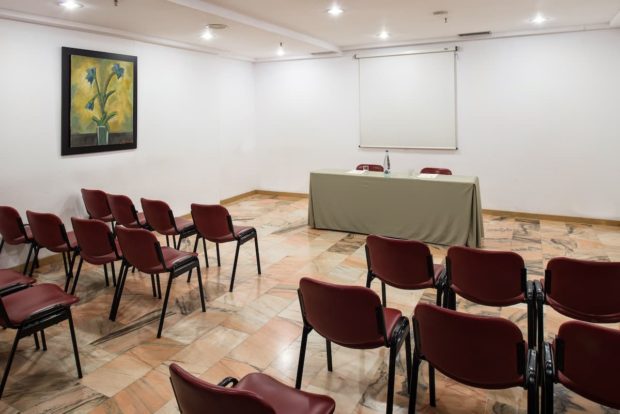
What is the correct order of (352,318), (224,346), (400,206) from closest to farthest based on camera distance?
1. (352,318)
2. (224,346)
3. (400,206)

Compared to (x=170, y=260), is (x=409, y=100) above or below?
above

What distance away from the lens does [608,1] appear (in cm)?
512

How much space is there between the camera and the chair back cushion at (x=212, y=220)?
4.49m

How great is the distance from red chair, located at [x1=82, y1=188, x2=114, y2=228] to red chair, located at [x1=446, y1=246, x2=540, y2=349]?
4082 millimetres

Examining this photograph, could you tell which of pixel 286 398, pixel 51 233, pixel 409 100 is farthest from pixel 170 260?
pixel 409 100

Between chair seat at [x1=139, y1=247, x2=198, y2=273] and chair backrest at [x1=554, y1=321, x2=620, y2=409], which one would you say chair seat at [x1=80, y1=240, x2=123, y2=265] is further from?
chair backrest at [x1=554, y1=321, x2=620, y2=409]

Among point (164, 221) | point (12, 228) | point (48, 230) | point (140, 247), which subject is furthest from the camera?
point (164, 221)

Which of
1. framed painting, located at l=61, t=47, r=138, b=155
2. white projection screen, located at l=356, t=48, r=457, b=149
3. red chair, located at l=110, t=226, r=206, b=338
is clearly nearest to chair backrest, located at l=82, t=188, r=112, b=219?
framed painting, located at l=61, t=47, r=138, b=155

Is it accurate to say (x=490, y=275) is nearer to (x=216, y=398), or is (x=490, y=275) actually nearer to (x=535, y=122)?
(x=216, y=398)

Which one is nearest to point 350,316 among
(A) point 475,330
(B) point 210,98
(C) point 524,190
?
(A) point 475,330

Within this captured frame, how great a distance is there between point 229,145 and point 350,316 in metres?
6.99

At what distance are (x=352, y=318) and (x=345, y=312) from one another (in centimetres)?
5

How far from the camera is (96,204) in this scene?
17.6ft

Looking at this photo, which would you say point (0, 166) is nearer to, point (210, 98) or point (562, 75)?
point (210, 98)
